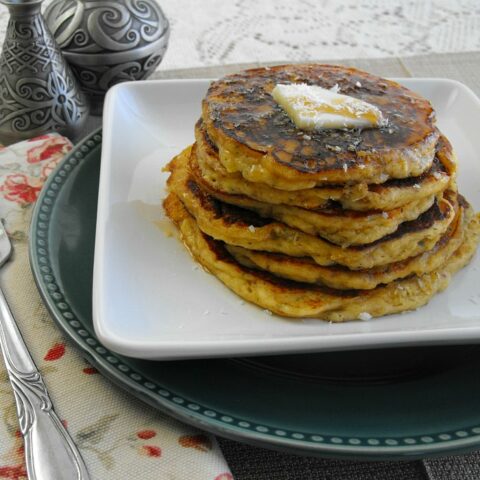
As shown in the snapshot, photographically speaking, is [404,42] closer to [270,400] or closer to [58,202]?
[58,202]

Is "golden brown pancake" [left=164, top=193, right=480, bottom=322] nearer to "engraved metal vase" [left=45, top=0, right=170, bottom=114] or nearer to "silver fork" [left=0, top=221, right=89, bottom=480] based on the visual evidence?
"silver fork" [left=0, top=221, right=89, bottom=480]

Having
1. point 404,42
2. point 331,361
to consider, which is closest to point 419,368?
point 331,361

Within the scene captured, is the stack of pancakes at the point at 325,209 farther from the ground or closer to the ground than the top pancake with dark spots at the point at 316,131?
closer to the ground

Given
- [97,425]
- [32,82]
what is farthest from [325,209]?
[32,82]

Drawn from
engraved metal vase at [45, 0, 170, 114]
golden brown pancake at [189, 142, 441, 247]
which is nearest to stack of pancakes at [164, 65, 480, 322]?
golden brown pancake at [189, 142, 441, 247]

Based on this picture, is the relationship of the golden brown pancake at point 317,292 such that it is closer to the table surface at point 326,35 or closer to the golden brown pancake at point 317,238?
the golden brown pancake at point 317,238

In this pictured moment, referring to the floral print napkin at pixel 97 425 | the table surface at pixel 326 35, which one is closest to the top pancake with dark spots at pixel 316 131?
the floral print napkin at pixel 97 425

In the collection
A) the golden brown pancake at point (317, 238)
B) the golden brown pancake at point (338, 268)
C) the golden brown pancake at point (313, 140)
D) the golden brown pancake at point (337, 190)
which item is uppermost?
the golden brown pancake at point (313, 140)
